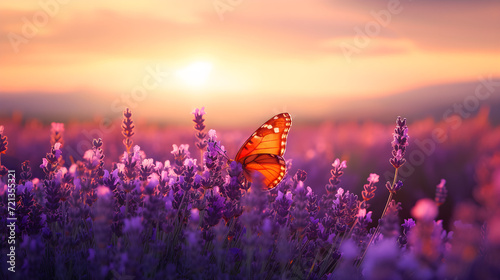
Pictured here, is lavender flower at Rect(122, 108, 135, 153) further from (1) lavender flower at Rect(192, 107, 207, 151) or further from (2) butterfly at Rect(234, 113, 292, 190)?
(2) butterfly at Rect(234, 113, 292, 190)

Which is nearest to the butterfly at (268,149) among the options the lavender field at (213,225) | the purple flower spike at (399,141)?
the lavender field at (213,225)

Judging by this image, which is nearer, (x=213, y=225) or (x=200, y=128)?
(x=213, y=225)

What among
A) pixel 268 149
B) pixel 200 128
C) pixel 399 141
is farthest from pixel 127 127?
pixel 399 141

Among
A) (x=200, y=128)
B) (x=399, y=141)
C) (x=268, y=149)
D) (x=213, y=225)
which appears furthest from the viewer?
(x=268, y=149)

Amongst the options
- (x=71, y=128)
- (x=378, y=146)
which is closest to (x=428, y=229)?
(x=378, y=146)

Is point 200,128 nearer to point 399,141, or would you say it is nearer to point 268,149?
point 268,149

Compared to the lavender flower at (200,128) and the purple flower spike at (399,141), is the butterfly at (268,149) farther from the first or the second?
the purple flower spike at (399,141)

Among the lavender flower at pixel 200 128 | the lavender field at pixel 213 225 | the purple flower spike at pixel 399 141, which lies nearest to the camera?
the lavender field at pixel 213 225

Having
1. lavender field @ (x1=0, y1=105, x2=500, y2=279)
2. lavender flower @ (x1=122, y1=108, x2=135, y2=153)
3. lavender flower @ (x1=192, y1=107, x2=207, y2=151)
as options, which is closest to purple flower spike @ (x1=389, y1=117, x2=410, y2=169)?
lavender field @ (x1=0, y1=105, x2=500, y2=279)
